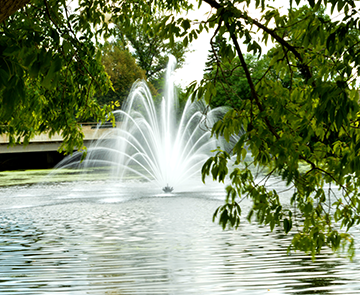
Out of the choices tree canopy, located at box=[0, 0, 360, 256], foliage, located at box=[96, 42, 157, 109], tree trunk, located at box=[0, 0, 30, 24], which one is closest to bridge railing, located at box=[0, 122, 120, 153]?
foliage, located at box=[96, 42, 157, 109]

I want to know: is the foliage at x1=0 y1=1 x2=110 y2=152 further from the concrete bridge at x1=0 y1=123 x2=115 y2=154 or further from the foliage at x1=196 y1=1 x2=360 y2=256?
the concrete bridge at x1=0 y1=123 x2=115 y2=154

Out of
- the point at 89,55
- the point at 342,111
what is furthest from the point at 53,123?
the point at 342,111

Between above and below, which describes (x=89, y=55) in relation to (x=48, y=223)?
above

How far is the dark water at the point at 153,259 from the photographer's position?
230 inches

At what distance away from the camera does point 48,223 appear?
11.5 metres

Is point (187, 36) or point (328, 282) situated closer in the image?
point (187, 36)

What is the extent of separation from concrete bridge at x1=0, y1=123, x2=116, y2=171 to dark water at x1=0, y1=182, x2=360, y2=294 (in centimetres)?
2704

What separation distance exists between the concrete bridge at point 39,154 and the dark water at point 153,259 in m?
27.0

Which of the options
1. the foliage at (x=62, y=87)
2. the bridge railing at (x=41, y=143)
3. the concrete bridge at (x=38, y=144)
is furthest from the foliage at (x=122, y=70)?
the foliage at (x=62, y=87)

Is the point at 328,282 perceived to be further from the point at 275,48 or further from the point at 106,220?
the point at 106,220

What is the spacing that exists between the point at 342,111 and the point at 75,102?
521cm

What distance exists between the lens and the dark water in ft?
19.2

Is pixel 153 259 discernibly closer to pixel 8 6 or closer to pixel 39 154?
pixel 8 6

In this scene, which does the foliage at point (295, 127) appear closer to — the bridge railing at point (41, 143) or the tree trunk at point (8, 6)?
the tree trunk at point (8, 6)
